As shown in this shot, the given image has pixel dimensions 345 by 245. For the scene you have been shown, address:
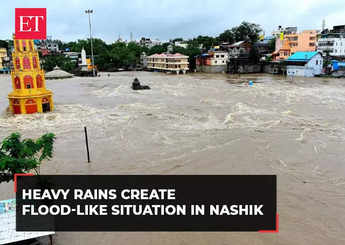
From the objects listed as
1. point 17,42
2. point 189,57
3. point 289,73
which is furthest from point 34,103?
point 189,57

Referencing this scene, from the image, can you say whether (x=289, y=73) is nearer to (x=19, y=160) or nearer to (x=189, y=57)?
(x=189, y=57)

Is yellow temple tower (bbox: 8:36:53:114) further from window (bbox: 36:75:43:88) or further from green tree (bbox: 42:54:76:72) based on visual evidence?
green tree (bbox: 42:54:76:72)

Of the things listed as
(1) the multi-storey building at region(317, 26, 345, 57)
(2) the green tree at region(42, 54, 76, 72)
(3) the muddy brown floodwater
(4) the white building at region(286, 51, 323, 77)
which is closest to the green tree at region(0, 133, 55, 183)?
(3) the muddy brown floodwater

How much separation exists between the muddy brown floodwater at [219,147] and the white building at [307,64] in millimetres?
24874

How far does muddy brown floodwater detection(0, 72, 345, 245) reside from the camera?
320 inches

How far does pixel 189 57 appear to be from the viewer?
73.2 metres

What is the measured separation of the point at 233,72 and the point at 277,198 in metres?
56.5

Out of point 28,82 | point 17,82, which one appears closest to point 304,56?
point 28,82

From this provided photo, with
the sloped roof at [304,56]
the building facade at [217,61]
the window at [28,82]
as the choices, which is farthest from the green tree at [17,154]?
the building facade at [217,61]

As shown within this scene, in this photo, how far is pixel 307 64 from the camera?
51.5 m

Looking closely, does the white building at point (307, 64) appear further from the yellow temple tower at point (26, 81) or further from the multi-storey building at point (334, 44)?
the yellow temple tower at point (26, 81)

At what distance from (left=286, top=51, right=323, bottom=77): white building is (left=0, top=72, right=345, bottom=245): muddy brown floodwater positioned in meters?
24.9
